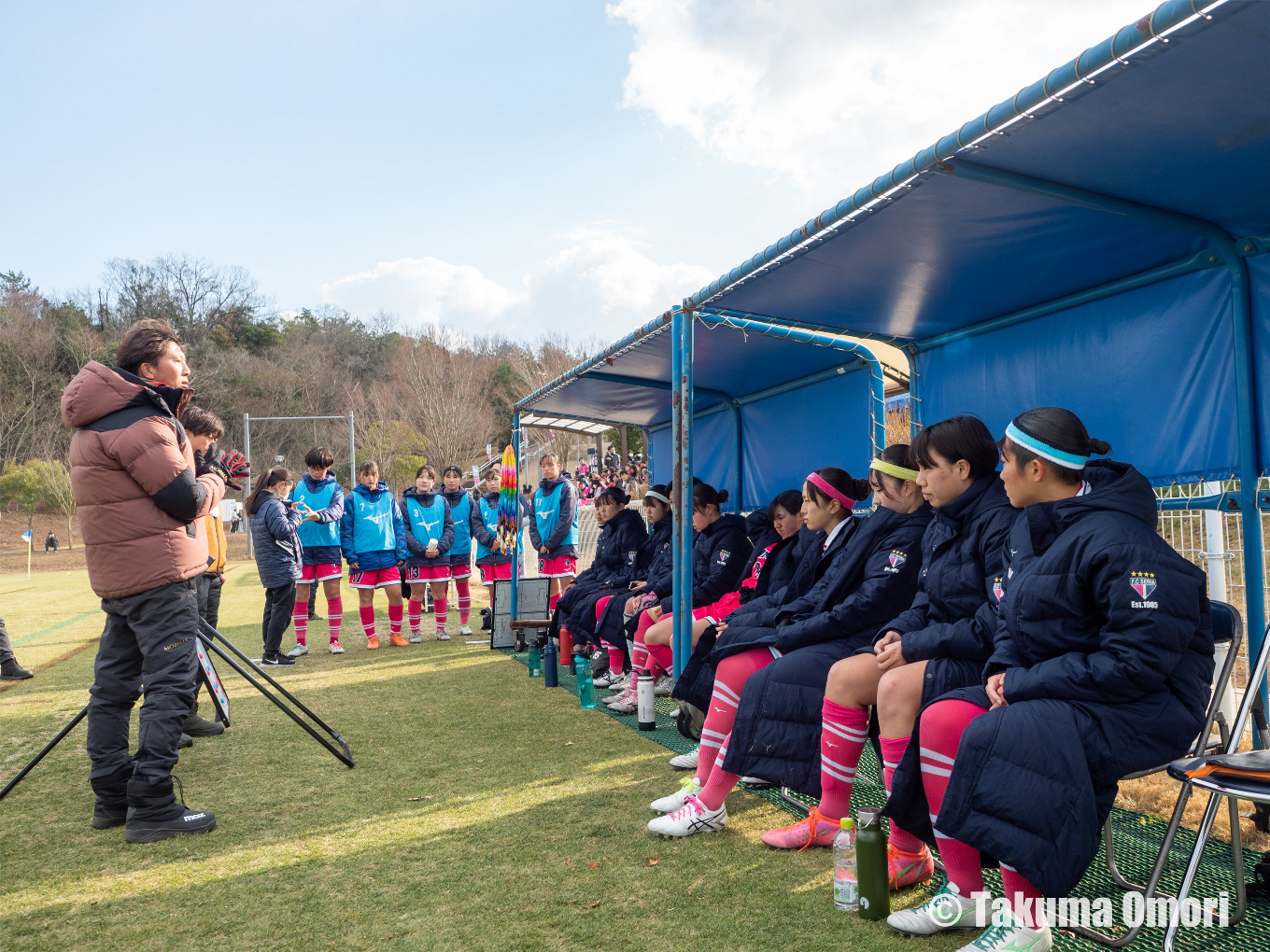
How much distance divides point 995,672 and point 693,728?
2.27 m

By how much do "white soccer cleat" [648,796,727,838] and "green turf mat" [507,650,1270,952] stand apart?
390mm

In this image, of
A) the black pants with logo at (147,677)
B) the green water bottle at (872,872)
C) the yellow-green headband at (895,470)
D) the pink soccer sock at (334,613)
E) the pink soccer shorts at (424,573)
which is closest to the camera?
the green water bottle at (872,872)

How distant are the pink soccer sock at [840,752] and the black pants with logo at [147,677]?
2.51m

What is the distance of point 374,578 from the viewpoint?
812 centimetres

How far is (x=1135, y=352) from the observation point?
3.58m

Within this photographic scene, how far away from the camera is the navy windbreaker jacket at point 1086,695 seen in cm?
208

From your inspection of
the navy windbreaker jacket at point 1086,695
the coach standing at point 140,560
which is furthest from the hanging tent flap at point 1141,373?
the coach standing at point 140,560

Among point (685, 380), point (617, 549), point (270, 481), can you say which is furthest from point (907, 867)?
point (270, 481)

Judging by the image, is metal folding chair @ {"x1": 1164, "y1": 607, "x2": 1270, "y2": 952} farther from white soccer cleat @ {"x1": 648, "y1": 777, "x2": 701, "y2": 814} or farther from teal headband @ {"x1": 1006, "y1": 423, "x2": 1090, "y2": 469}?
white soccer cleat @ {"x1": 648, "y1": 777, "x2": 701, "y2": 814}

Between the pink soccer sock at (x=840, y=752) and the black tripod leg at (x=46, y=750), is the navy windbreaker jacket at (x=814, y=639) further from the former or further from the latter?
the black tripod leg at (x=46, y=750)

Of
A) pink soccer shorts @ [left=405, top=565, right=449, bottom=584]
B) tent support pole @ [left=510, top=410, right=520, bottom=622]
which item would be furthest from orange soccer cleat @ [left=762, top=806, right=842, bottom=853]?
pink soccer shorts @ [left=405, top=565, right=449, bottom=584]

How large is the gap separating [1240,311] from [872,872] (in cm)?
240

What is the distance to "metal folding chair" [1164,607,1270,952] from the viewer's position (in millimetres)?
1908

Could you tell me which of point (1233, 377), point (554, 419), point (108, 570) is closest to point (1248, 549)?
point (1233, 377)
